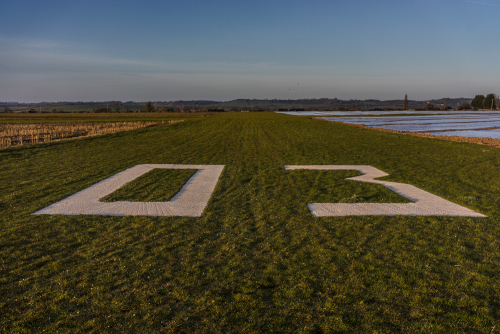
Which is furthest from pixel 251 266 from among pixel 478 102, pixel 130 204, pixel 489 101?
pixel 478 102

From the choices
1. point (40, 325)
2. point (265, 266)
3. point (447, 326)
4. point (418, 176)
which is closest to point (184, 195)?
point (265, 266)

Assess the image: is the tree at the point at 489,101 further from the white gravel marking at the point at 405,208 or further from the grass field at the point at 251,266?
the white gravel marking at the point at 405,208

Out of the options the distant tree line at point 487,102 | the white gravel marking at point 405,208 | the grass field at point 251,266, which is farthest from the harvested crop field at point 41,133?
the distant tree line at point 487,102

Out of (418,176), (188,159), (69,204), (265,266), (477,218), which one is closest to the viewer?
(265,266)

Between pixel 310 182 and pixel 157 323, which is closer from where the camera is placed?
pixel 157 323

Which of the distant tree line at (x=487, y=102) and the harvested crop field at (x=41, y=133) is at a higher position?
the distant tree line at (x=487, y=102)

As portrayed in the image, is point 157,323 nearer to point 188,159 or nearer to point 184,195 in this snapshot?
point 184,195

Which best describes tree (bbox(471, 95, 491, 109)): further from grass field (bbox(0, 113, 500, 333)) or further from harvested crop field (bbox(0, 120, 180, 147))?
grass field (bbox(0, 113, 500, 333))

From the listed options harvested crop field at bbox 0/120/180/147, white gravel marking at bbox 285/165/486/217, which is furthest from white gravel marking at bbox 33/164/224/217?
harvested crop field at bbox 0/120/180/147
